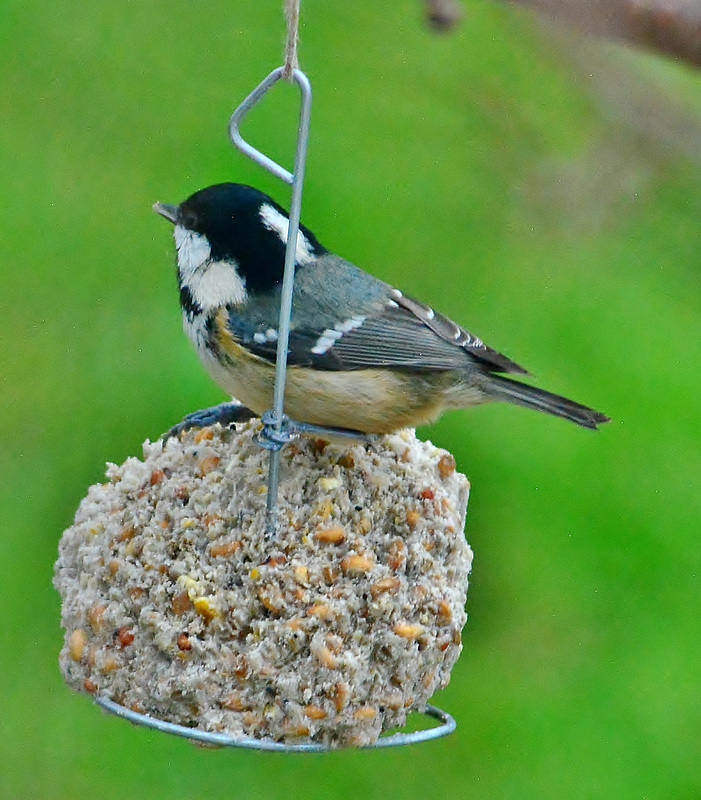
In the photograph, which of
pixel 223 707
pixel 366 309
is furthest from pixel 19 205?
pixel 223 707

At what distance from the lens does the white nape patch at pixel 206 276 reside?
2133 mm

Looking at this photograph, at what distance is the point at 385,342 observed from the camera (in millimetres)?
2164

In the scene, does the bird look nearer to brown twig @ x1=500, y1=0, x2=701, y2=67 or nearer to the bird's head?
the bird's head

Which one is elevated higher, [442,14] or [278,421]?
[442,14]

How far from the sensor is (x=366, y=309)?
217 centimetres

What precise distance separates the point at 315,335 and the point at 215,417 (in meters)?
0.27

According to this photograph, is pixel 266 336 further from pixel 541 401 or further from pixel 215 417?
pixel 541 401

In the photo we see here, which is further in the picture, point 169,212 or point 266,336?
point 169,212

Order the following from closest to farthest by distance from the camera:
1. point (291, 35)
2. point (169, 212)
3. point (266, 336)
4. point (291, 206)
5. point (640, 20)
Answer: point (640, 20), point (291, 35), point (291, 206), point (266, 336), point (169, 212)

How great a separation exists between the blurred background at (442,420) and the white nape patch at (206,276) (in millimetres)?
606

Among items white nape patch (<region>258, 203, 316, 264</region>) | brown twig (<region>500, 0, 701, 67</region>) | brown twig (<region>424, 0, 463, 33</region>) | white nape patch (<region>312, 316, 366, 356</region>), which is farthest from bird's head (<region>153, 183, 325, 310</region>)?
brown twig (<region>500, 0, 701, 67</region>)

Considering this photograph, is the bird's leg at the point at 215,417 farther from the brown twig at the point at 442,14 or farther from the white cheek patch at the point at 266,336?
the brown twig at the point at 442,14

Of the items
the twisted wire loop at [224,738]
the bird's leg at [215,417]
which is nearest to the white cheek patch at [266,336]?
the bird's leg at [215,417]

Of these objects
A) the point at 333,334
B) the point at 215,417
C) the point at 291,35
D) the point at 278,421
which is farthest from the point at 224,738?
the point at 291,35
